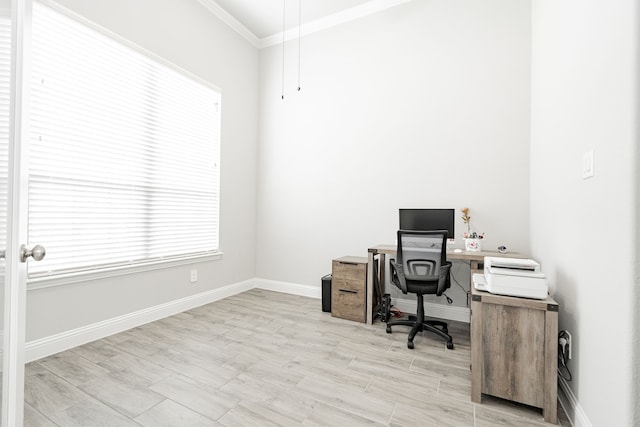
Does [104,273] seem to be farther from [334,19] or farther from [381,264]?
[334,19]

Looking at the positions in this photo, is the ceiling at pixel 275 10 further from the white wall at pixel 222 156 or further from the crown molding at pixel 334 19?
the white wall at pixel 222 156

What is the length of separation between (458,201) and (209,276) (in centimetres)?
295

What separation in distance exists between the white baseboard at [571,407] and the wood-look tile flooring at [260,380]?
0.15m

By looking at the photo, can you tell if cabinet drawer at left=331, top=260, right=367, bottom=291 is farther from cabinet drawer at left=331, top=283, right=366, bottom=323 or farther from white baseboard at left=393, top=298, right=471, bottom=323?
white baseboard at left=393, top=298, right=471, bottom=323

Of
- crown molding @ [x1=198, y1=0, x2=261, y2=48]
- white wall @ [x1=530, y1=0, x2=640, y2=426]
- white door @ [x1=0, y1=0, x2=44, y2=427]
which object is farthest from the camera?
crown molding @ [x1=198, y1=0, x2=261, y2=48]

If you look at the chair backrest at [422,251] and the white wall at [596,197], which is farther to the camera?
the chair backrest at [422,251]

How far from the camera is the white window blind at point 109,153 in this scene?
2195mm

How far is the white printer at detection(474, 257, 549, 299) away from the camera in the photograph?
1.70m

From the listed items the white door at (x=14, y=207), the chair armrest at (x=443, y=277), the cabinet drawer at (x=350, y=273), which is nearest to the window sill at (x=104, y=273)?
the white door at (x=14, y=207)

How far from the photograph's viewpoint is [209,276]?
3.61m

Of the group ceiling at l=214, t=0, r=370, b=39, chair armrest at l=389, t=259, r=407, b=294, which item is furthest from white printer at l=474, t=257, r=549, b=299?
ceiling at l=214, t=0, r=370, b=39

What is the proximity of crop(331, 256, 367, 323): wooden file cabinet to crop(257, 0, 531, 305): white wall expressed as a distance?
20.4 inches

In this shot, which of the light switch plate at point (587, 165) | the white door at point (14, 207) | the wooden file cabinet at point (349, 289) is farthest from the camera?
the wooden file cabinet at point (349, 289)

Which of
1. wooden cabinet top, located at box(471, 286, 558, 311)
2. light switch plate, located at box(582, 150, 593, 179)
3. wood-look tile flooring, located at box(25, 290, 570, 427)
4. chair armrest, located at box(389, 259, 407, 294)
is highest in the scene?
light switch plate, located at box(582, 150, 593, 179)
